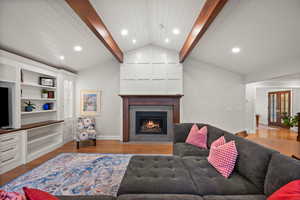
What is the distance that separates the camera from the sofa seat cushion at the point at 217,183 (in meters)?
1.30

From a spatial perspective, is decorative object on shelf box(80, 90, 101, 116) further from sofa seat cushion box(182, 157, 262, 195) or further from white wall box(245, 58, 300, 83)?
white wall box(245, 58, 300, 83)

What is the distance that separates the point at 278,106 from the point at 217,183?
8.97 m

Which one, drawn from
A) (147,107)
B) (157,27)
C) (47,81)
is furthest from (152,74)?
(47,81)

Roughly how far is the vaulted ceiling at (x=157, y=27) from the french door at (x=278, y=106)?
512 centimetres

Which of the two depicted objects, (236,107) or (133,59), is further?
(236,107)

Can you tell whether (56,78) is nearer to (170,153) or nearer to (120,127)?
(120,127)

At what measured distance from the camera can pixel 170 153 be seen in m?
3.45

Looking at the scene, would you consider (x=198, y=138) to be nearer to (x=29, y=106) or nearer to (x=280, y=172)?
(x=280, y=172)

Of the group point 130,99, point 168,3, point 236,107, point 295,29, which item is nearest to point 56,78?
point 130,99

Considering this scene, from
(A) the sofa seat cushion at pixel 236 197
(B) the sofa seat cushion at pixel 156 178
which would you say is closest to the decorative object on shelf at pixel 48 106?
(B) the sofa seat cushion at pixel 156 178

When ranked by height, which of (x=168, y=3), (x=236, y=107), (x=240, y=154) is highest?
(x=168, y=3)

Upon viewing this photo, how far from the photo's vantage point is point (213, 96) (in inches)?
186

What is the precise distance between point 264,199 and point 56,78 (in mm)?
4904

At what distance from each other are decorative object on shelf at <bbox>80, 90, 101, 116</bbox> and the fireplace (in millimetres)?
1511
